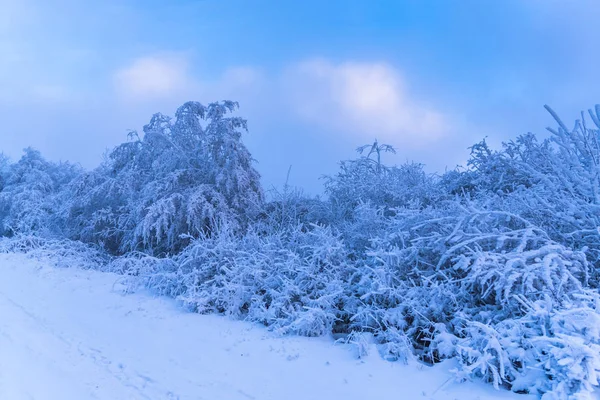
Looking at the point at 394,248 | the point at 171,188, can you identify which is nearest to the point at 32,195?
the point at 171,188

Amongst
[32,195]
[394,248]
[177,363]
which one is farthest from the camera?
[32,195]

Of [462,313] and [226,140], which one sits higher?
[226,140]

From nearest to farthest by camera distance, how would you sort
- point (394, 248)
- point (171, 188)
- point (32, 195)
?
point (394, 248), point (171, 188), point (32, 195)

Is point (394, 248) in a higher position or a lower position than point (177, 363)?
higher

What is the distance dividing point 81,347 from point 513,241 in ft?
20.4

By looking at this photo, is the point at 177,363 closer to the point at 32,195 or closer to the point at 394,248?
the point at 394,248

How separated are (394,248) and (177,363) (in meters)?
3.72

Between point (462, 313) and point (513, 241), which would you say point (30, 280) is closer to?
point (462, 313)

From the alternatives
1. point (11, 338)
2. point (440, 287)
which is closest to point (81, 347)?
point (11, 338)

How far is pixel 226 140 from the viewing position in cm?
1253

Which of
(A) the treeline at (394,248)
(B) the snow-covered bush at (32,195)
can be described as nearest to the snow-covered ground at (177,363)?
(A) the treeline at (394,248)

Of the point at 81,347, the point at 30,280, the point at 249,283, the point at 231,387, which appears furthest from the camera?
the point at 30,280

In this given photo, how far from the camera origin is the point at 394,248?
275 inches

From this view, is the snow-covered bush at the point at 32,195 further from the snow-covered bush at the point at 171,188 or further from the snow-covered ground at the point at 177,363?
the snow-covered ground at the point at 177,363
